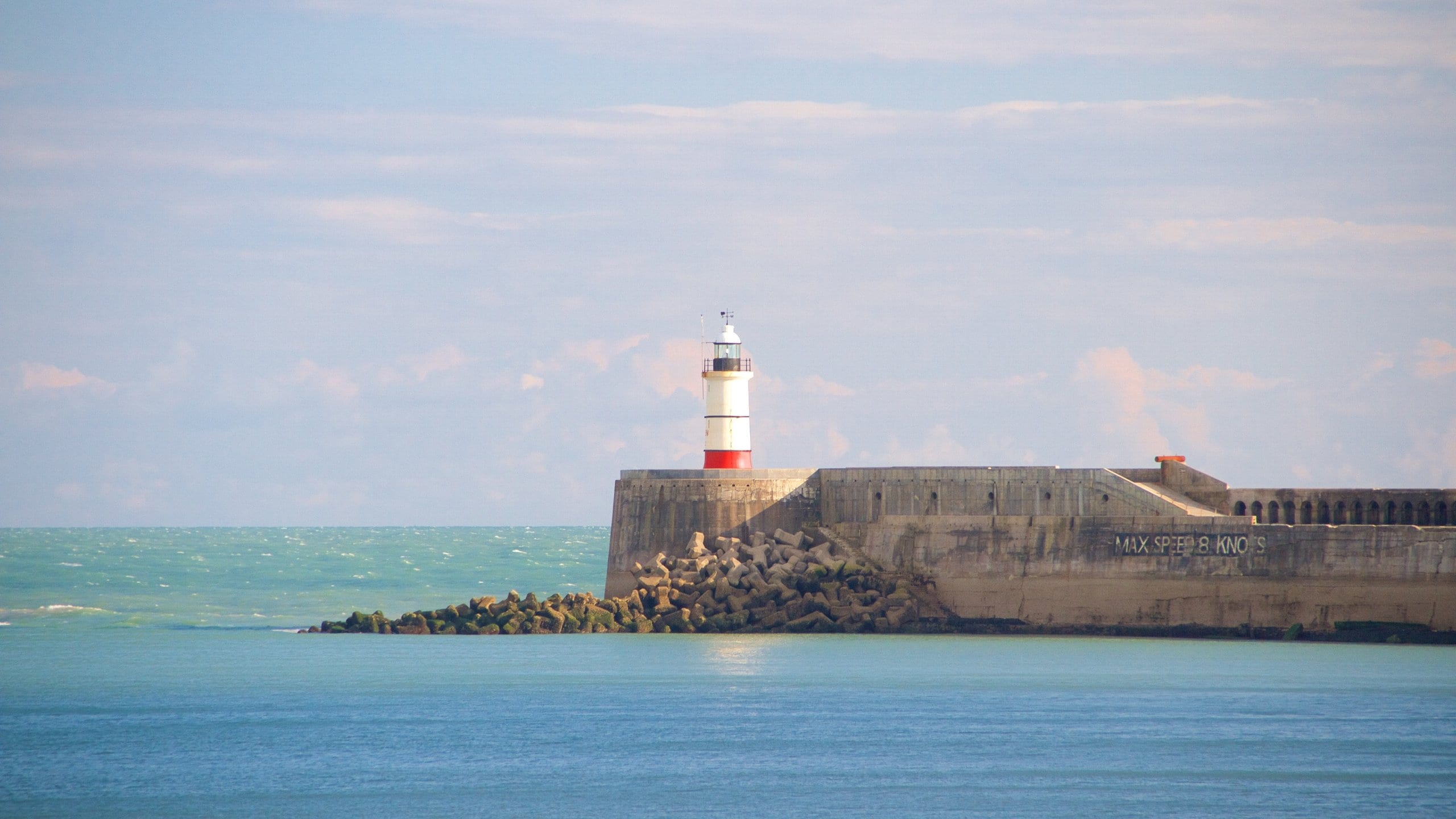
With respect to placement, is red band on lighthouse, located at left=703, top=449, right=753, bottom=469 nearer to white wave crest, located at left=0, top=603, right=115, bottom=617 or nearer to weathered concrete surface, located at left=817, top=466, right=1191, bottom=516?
weathered concrete surface, located at left=817, top=466, right=1191, bottom=516

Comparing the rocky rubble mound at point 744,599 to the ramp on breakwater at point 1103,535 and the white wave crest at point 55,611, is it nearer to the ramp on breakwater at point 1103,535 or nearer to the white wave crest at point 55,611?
the ramp on breakwater at point 1103,535

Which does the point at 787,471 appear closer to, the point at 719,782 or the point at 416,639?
the point at 416,639

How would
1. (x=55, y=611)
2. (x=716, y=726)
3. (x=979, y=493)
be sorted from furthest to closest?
(x=55, y=611) → (x=979, y=493) → (x=716, y=726)

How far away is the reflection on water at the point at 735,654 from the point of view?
27.4 m

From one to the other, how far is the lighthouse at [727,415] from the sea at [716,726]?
145 inches

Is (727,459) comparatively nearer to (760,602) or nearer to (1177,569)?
(760,602)

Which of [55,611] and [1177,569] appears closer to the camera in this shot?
[1177,569]

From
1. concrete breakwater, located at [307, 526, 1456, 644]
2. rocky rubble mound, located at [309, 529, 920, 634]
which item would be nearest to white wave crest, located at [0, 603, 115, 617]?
concrete breakwater, located at [307, 526, 1456, 644]

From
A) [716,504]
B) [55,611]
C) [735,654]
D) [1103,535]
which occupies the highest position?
[716,504]

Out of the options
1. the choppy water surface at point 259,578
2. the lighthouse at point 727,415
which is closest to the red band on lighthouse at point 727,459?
the lighthouse at point 727,415

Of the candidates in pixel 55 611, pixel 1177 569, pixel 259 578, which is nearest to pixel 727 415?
pixel 1177 569

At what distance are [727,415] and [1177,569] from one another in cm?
870

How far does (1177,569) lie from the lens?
2898 cm

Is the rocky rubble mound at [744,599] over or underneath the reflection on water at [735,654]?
over
